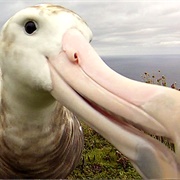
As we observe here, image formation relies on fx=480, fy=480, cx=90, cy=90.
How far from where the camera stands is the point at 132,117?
5.48 feet

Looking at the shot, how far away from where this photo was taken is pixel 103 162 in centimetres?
495

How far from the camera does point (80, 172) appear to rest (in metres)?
4.59

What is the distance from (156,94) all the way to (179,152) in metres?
0.22

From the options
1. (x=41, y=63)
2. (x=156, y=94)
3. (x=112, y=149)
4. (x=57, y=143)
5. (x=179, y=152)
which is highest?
(x=41, y=63)

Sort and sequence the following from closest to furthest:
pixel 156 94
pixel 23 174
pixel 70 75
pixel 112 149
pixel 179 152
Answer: pixel 179 152 → pixel 156 94 → pixel 70 75 → pixel 23 174 → pixel 112 149

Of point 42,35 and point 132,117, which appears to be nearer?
point 132,117

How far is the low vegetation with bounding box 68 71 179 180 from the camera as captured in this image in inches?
180

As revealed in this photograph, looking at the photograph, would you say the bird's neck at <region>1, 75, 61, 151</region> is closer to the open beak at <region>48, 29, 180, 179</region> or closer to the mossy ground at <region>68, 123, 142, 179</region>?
the open beak at <region>48, 29, 180, 179</region>

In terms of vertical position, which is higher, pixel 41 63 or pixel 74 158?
pixel 41 63

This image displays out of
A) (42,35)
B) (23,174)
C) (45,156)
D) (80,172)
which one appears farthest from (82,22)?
(80,172)

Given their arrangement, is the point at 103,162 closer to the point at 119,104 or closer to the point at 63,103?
the point at 63,103

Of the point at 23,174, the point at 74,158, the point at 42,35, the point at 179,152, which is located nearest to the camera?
the point at 179,152

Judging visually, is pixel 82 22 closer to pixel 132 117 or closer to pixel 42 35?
pixel 42 35

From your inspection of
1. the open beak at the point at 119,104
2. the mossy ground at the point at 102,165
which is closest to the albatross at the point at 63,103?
the open beak at the point at 119,104
